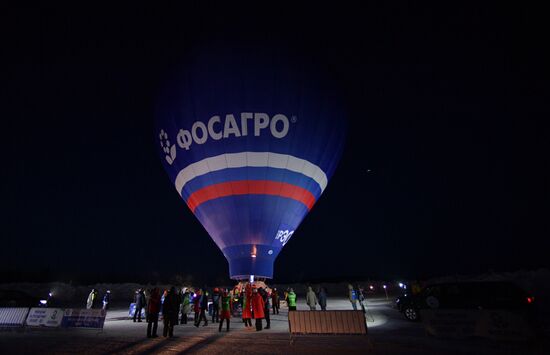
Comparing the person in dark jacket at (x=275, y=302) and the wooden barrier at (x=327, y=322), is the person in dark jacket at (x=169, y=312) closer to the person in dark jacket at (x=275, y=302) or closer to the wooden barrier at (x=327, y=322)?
the wooden barrier at (x=327, y=322)

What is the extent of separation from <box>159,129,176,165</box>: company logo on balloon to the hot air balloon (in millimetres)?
110

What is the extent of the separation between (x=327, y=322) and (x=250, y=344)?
7.40 feet

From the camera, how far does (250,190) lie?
67.7ft

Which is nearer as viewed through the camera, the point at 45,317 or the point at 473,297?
the point at 473,297

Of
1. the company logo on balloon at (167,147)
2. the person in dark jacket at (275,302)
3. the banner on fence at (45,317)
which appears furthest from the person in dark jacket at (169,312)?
the company logo on balloon at (167,147)

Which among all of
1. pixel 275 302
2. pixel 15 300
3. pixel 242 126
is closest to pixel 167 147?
pixel 242 126

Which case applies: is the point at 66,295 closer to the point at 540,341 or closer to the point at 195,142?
the point at 195,142

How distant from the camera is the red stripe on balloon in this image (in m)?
20.6

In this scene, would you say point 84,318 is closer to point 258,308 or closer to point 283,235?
point 258,308

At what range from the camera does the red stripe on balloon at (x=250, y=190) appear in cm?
2058

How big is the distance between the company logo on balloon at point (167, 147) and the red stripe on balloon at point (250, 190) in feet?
9.25

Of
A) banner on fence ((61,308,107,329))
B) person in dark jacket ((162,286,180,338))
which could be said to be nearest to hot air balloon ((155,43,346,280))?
banner on fence ((61,308,107,329))

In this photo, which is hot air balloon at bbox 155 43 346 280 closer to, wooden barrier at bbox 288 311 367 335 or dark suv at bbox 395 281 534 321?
dark suv at bbox 395 281 534 321

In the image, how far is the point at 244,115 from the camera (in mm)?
20391
